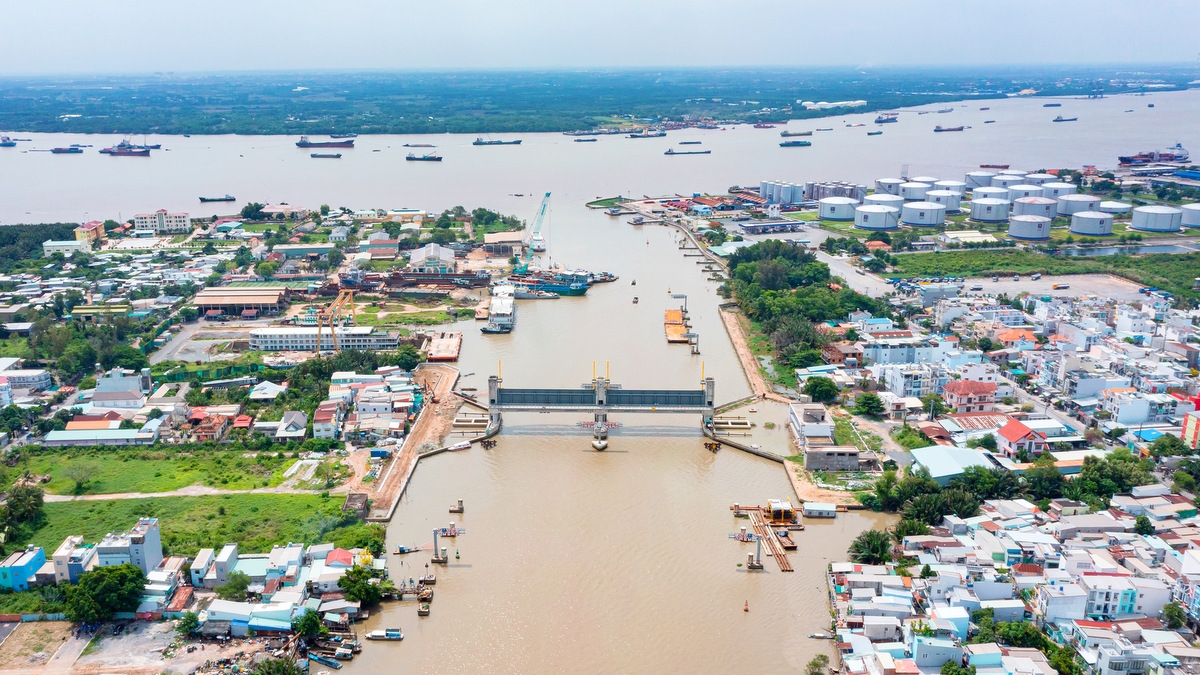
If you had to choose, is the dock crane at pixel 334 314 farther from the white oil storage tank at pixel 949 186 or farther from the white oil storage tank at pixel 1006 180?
the white oil storage tank at pixel 1006 180

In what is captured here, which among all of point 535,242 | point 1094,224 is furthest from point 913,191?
point 535,242

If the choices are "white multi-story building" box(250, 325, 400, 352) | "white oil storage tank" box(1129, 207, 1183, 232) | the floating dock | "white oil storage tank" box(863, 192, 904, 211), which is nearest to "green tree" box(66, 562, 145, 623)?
the floating dock

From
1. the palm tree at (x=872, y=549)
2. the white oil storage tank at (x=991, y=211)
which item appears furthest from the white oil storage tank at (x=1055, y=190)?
the palm tree at (x=872, y=549)

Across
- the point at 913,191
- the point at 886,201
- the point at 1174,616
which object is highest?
the point at 913,191

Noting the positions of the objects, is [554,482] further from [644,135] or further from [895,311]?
[644,135]

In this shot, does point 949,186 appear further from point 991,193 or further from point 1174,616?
point 1174,616

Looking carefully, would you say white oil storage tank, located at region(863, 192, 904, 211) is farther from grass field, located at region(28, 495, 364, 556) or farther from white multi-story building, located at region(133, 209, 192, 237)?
grass field, located at region(28, 495, 364, 556)

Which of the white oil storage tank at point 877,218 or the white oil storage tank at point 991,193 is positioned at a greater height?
the white oil storage tank at point 991,193
